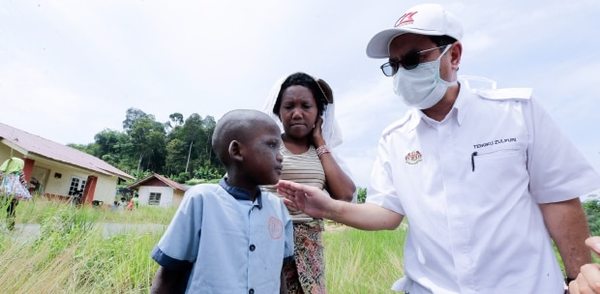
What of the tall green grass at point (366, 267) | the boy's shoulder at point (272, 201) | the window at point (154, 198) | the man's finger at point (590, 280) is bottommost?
the tall green grass at point (366, 267)

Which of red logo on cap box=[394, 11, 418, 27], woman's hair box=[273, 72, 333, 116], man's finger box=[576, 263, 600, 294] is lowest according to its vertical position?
man's finger box=[576, 263, 600, 294]

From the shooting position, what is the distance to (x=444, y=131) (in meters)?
1.65

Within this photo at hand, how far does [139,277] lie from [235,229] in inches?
102

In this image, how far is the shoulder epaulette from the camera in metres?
1.51

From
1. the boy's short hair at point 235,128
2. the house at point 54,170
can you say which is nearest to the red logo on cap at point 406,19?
the boy's short hair at point 235,128

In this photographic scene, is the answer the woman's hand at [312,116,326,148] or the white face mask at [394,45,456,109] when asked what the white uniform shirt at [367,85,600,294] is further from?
the woman's hand at [312,116,326,148]

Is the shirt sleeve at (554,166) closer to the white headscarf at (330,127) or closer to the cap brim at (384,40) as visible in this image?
the cap brim at (384,40)

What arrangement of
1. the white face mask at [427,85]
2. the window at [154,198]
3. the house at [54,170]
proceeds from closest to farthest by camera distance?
the white face mask at [427,85], the house at [54,170], the window at [154,198]

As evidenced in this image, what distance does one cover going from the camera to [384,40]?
188 centimetres

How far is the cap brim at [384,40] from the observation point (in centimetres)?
170

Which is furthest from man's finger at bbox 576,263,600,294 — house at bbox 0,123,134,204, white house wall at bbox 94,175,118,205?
white house wall at bbox 94,175,118,205

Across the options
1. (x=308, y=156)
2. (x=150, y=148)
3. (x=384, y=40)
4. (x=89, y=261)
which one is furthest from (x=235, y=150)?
(x=150, y=148)

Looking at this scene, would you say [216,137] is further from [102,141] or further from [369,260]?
[102,141]

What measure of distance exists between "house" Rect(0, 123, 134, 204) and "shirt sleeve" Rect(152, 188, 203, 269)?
1623 cm
